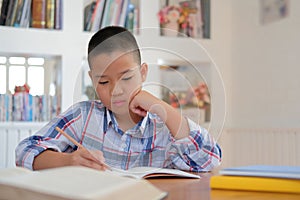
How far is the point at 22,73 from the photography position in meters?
3.05

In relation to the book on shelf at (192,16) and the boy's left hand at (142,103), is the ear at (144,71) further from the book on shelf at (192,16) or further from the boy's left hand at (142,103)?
the book on shelf at (192,16)

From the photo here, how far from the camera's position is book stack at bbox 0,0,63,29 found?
2.84 m

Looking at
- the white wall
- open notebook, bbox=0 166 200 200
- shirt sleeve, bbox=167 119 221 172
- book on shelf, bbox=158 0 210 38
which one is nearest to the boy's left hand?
shirt sleeve, bbox=167 119 221 172

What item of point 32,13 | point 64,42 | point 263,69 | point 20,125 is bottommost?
point 20,125

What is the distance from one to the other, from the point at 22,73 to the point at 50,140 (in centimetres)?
181

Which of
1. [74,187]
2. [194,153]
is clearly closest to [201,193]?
[74,187]

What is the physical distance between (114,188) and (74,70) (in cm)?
238

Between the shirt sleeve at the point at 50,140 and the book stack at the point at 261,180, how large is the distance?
54 centimetres

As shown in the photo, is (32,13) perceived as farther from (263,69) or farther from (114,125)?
(114,125)

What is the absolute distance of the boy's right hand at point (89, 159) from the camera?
106cm

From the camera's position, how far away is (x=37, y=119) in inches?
115

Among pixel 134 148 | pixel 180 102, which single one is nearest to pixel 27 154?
pixel 134 148

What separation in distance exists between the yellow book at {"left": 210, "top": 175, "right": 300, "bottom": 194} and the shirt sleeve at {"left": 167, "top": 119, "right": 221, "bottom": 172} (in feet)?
1.04

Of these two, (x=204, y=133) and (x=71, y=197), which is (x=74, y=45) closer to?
(x=204, y=133)
